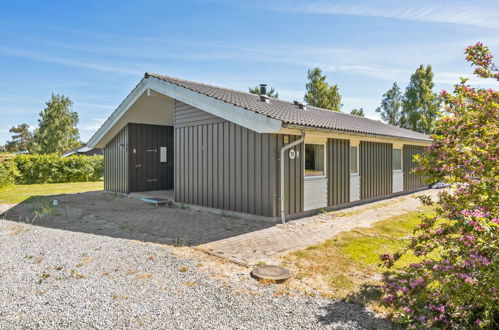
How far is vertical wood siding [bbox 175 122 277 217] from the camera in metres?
7.13

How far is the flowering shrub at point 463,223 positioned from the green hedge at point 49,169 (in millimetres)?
18916

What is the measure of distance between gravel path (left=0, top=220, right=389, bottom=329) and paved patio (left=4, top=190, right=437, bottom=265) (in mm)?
886

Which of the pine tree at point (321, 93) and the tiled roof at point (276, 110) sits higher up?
the pine tree at point (321, 93)

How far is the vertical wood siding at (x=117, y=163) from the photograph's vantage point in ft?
39.5

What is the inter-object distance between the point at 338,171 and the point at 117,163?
907 cm

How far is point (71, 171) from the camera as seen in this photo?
19.3 metres

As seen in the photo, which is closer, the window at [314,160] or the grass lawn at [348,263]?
the grass lawn at [348,263]

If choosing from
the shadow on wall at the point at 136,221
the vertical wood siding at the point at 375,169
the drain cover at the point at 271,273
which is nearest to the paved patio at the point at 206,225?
the shadow on wall at the point at 136,221

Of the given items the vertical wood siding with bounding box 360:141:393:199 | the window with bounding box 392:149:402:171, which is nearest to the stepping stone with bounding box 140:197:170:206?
the vertical wood siding with bounding box 360:141:393:199

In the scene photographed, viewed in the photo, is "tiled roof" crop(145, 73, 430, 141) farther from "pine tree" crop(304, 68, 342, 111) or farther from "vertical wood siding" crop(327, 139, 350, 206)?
"pine tree" crop(304, 68, 342, 111)

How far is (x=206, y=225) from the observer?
6.92 metres

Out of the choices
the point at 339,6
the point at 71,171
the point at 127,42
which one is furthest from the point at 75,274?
the point at 71,171

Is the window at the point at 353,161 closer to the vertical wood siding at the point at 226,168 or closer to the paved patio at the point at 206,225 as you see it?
the paved patio at the point at 206,225

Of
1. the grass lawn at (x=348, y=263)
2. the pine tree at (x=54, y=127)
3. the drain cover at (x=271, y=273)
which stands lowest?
the grass lawn at (x=348, y=263)
